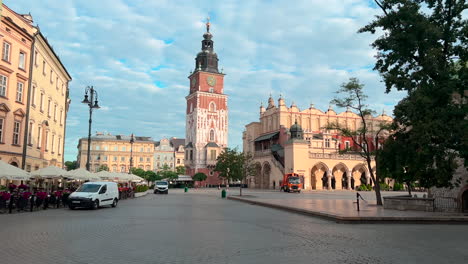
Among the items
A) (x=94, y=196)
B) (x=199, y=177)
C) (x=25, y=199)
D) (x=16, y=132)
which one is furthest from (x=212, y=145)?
(x=25, y=199)

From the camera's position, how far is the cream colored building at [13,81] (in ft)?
87.0

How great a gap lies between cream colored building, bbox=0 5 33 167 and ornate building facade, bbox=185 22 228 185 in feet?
239

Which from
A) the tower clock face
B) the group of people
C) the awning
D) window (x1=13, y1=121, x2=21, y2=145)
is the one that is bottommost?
the group of people

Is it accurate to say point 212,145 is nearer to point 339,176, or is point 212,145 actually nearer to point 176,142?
point 176,142

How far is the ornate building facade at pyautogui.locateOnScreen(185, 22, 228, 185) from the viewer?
101500 millimetres

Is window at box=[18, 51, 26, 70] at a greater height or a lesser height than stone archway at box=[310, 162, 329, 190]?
A: greater

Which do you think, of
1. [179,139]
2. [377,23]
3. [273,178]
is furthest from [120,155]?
[377,23]

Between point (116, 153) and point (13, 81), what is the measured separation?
83126 mm

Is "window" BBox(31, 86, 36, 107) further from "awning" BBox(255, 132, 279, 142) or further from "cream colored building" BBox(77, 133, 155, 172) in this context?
"cream colored building" BBox(77, 133, 155, 172)

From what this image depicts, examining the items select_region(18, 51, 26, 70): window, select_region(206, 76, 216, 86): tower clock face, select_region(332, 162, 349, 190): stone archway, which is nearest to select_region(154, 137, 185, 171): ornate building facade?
select_region(206, 76, 216, 86): tower clock face

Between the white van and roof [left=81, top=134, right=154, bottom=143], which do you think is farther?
roof [left=81, top=134, right=154, bottom=143]

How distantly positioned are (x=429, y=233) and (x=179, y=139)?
133 metres

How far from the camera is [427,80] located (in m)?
19.1

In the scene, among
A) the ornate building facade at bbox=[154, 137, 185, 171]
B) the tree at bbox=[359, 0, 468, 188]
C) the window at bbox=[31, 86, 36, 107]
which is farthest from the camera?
the ornate building facade at bbox=[154, 137, 185, 171]
